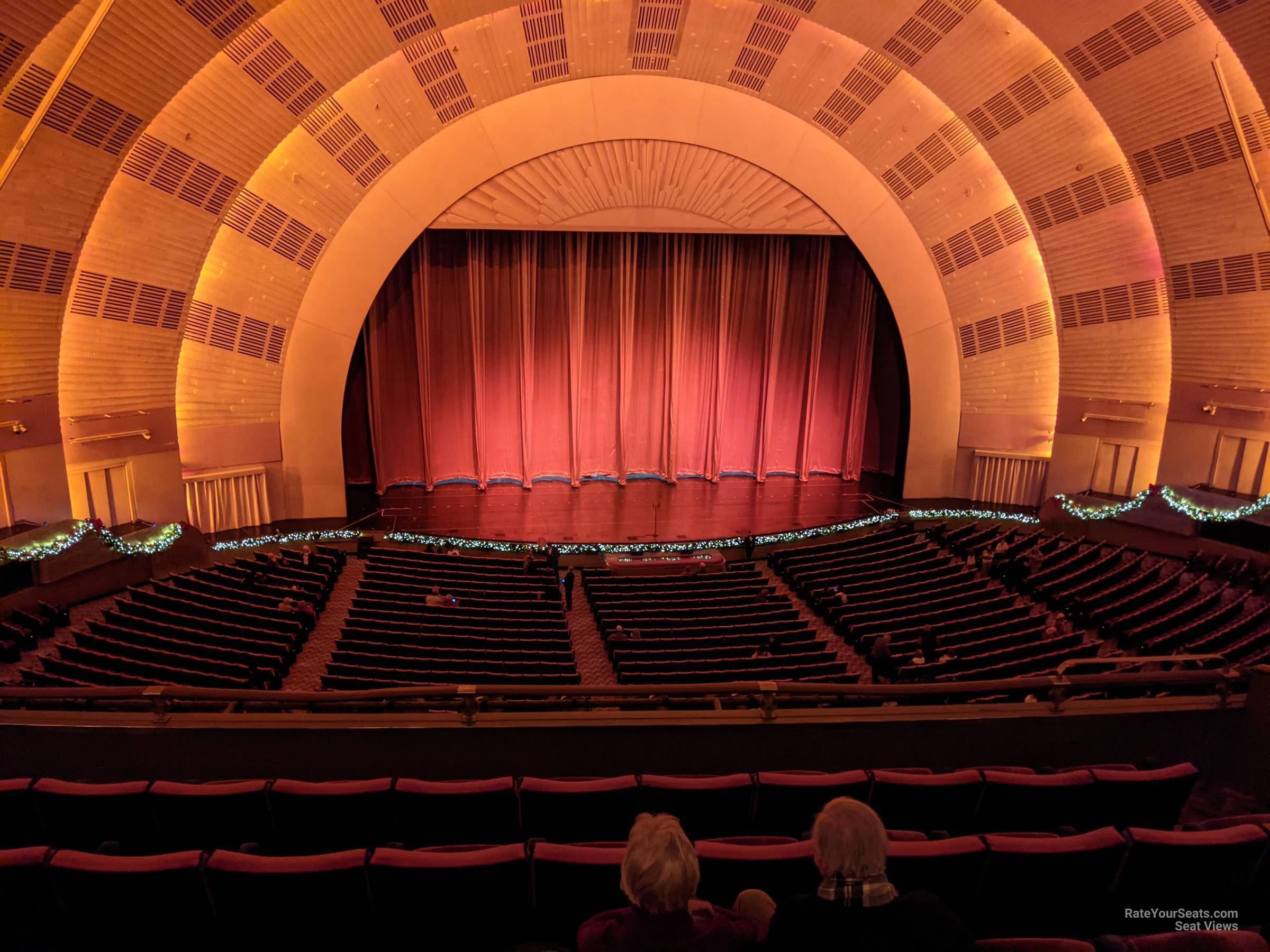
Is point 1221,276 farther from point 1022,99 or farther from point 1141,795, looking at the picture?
point 1141,795

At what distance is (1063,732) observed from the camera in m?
4.26

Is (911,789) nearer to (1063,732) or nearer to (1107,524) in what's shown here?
(1063,732)

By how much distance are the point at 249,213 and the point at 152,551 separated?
250 inches

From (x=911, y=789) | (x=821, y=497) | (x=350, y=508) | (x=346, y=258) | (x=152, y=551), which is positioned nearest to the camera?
(x=911, y=789)

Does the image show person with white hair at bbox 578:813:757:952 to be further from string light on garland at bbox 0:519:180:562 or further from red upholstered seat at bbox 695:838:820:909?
string light on garland at bbox 0:519:180:562

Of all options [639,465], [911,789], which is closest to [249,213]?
[639,465]

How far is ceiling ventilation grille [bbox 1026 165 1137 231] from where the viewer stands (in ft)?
48.7

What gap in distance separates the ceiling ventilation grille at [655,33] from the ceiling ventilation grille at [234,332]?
8.72 meters

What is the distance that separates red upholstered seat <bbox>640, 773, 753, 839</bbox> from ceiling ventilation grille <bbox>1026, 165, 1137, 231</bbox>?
15.2 meters

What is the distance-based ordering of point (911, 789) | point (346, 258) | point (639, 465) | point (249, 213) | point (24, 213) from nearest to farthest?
point (911, 789) < point (24, 213) < point (249, 213) < point (346, 258) < point (639, 465)

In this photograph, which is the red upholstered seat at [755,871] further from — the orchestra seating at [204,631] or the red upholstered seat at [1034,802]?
the orchestra seating at [204,631]

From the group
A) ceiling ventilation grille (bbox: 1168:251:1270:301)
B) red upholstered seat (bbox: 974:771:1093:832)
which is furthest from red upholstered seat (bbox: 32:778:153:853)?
ceiling ventilation grille (bbox: 1168:251:1270:301)

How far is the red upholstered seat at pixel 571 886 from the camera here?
3.09 meters

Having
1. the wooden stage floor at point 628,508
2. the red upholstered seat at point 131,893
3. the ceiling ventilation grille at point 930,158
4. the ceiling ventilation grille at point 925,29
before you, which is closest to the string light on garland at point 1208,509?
the wooden stage floor at point 628,508
